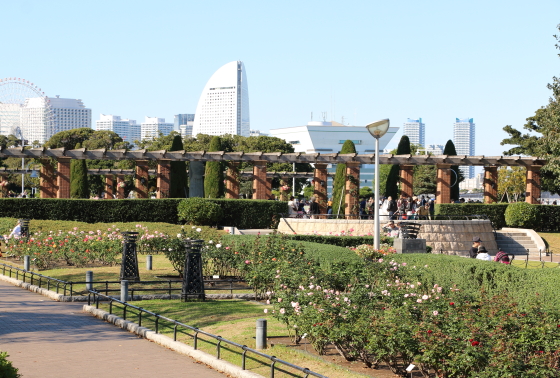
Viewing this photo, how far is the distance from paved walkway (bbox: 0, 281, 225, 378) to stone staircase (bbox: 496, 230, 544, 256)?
76.9 feet

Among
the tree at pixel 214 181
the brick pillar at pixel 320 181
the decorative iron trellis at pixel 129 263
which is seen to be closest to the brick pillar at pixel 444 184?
the brick pillar at pixel 320 181

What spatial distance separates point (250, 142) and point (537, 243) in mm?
65839

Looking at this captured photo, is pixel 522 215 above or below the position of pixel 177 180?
below

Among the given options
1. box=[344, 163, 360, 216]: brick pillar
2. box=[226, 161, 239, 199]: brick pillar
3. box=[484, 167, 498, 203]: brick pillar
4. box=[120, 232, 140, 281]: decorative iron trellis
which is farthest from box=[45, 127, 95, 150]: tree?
box=[120, 232, 140, 281]: decorative iron trellis

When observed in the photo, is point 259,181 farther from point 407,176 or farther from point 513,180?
point 513,180

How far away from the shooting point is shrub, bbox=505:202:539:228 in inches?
1391

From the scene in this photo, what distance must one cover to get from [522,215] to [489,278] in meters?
24.2

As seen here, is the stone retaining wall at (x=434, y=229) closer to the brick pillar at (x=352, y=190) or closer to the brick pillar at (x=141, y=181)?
the brick pillar at (x=352, y=190)

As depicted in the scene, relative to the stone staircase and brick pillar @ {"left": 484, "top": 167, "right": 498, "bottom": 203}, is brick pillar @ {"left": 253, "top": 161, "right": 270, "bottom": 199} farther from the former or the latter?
brick pillar @ {"left": 484, "top": 167, "right": 498, "bottom": 203}

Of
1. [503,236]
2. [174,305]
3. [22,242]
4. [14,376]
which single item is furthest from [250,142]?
[14,376]

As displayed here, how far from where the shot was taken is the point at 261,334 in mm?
10336

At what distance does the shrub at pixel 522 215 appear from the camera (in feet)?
116

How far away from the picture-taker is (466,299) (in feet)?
32.4

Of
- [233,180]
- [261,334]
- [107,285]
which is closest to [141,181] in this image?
[233,180]
